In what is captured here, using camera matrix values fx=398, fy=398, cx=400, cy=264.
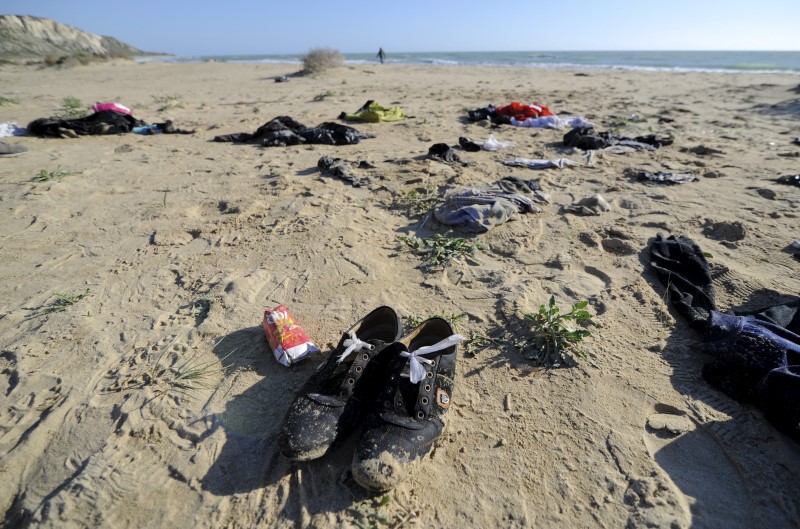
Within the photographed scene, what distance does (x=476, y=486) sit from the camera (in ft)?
4.82

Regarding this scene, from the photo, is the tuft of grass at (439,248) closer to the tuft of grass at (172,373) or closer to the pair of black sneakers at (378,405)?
the pair of black sneakers at (378,405)

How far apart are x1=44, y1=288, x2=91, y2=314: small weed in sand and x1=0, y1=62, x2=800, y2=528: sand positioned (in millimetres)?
30

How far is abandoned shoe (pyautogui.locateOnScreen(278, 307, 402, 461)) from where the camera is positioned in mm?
1504

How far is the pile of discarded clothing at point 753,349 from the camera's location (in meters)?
1.58

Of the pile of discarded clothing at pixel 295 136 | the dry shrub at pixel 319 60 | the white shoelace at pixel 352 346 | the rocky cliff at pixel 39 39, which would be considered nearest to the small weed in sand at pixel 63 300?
the white shoelace at pixel 352 346

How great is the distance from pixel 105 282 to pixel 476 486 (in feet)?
8.53

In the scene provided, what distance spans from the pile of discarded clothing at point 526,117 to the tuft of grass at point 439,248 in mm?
4627

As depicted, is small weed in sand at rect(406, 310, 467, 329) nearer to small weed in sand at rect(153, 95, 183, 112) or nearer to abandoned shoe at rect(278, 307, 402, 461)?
abandoned shoe at rect(278, 307, 402, 461)

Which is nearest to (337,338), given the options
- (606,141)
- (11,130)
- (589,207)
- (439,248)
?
(439,248)

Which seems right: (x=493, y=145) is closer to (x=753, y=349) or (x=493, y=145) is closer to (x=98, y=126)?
(x=753, y=349)

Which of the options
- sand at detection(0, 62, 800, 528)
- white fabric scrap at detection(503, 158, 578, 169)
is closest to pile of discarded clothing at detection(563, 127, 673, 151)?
sand at detection(0, 62, 800, 528)

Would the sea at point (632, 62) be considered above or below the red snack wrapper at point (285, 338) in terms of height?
above

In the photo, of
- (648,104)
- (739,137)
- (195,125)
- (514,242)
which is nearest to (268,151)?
(195,125)

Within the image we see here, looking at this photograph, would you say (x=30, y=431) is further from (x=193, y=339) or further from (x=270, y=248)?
(x=270, y=248)
